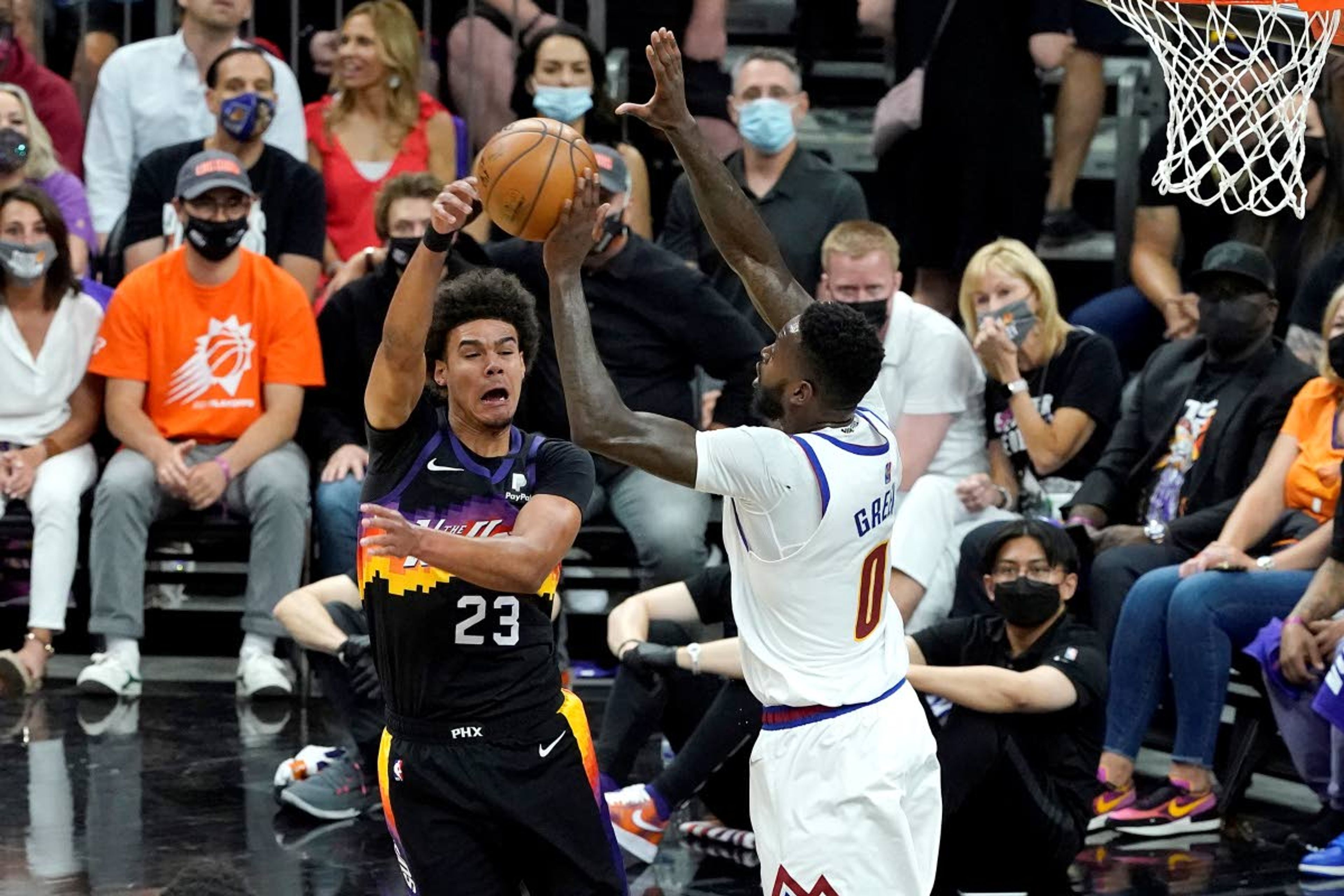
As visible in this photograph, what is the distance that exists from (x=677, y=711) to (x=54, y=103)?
16.5 ft

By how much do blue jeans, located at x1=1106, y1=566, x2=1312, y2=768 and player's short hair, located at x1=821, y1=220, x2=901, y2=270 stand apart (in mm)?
1705

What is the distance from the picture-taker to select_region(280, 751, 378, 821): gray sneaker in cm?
664

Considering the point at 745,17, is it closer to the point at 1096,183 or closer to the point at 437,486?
the point at 1096,183

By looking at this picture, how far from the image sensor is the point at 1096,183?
10.9 m

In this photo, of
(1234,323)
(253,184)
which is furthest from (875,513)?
(253,184)

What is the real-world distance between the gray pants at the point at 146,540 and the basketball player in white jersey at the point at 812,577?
12.9ft

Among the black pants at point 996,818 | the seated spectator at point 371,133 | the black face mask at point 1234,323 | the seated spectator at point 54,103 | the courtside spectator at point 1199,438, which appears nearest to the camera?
the black pants at point 996,818

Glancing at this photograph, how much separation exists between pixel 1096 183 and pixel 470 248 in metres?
4.21

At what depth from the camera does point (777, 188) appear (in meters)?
8.98

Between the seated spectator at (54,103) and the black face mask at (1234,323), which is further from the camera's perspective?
the seated spectator at (54,103)

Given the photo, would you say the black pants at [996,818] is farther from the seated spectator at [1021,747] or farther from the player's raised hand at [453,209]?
the player's raised hand at [453,209]

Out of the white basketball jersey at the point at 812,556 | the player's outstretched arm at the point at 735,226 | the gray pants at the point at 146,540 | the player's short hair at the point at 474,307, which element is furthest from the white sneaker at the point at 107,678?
the white basketball jersey at the point at 812,556

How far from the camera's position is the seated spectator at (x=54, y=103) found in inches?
379

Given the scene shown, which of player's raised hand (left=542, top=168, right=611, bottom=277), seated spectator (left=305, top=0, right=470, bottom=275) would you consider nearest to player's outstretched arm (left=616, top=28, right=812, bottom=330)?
player's raised hand (left=542, top=168, right=611, bottom=277)
